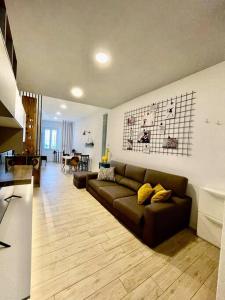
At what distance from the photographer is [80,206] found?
9.87 feet

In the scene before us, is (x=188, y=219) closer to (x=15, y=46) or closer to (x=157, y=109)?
(x=157, y=109)

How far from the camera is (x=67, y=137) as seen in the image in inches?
371

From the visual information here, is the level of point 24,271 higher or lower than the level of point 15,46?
lower

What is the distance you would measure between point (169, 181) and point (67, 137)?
8136 mm

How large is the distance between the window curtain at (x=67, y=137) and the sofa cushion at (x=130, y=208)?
25.0ft

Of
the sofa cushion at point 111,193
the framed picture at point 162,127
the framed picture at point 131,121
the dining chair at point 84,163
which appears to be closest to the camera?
the sofa cushion at point 111,193

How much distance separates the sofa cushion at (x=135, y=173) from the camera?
3.09 meters

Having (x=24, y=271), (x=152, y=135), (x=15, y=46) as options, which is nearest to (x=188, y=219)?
(x=152, y=135)

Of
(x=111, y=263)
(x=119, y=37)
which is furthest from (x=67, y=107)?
(x=111, y=263)

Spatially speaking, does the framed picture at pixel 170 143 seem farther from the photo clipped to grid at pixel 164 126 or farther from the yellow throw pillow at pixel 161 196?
the yellow throw pillow at pixel 161 196

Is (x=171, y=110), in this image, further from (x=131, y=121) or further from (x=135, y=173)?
(x=135, y=173)

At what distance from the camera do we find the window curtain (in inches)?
367

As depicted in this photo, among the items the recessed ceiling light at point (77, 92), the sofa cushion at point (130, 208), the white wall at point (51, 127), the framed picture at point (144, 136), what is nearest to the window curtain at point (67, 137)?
the white wall at point (51, 127)

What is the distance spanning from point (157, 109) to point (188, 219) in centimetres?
224
